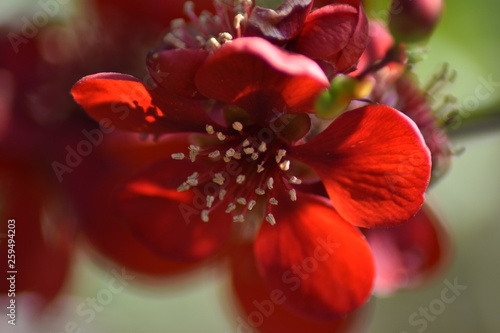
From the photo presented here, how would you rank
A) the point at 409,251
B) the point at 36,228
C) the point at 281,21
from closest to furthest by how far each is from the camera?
1. the point at 281,21
2. the point at 409,251
3. the point at 36,228

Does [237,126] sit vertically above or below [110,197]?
above

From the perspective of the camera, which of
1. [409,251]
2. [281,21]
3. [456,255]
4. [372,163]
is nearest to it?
[281,21]

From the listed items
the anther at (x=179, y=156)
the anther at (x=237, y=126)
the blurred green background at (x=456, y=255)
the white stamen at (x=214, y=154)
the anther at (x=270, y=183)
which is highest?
the anther at (x=237, y=126)

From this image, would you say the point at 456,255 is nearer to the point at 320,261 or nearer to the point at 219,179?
the point at 320,261

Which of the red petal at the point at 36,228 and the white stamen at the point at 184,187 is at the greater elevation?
the white stamen at the point at 184,187

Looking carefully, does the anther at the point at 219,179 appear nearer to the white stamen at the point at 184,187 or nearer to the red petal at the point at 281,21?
the white stamen at the point at 184,187

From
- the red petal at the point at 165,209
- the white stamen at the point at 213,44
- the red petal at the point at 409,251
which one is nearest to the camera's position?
the white stamen at the point at 213,44

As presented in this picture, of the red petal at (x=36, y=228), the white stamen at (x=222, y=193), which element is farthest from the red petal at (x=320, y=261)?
the red petal at (x=36, y=228)

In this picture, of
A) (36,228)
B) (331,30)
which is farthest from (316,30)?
(36,228)
